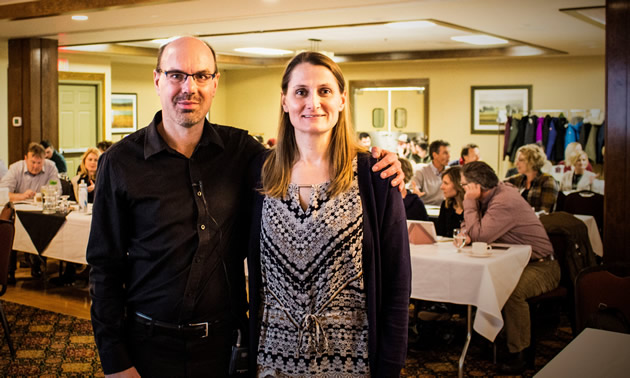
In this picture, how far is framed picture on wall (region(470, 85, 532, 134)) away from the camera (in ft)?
43.7

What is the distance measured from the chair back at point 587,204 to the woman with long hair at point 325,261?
5.76 m

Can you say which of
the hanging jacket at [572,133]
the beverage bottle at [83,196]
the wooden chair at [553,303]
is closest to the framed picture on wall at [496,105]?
Result: the hanging jacket at [572,133]

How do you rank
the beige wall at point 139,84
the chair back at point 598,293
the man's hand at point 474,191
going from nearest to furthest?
the chair back at point 598,293
the man's hand at point 474,191
the beige wall at point 139,84

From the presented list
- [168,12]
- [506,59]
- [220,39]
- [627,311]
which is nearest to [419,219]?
[627,311]

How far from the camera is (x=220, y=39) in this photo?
441 inches

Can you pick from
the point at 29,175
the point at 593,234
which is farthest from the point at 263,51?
the point at 593,234

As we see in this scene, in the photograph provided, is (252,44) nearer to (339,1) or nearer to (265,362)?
(339,1)

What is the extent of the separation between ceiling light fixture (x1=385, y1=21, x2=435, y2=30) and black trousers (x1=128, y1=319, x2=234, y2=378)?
7.13 m

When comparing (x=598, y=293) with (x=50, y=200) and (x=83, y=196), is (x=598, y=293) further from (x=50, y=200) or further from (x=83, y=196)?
(x=50, y=200)

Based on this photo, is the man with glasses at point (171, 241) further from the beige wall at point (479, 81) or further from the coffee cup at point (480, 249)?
the beige wall at point (479, 81)

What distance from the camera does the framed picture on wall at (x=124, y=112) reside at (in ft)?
49.6

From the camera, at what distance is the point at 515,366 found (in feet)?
15.1

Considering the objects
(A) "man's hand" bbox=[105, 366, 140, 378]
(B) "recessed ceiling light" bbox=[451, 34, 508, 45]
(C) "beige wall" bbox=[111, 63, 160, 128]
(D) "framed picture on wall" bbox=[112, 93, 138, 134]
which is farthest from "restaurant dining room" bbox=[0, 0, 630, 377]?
(C) "beige wall" bbox=[111, 63, 160, 128]

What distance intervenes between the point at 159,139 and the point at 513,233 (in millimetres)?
3497
